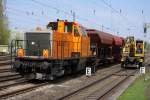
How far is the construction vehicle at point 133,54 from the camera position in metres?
32.8

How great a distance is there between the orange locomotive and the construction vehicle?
42.7ft

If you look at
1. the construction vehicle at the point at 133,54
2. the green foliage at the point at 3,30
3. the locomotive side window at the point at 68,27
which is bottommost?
the construction vehicle at the point at 133,54

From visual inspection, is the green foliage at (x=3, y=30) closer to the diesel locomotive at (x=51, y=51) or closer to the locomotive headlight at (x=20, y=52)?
the diesel locomotive at (x=51, y=51)

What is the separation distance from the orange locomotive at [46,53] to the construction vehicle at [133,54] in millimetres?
13006

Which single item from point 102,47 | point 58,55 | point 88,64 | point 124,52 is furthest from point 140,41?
point 58,55

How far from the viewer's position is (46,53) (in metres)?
17.5

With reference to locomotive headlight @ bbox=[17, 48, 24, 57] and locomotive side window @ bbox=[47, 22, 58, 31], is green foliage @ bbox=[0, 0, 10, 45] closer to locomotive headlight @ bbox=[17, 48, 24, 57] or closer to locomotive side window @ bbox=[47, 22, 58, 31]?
locomotive side window @ bbox=[47, 22, 58, 31]

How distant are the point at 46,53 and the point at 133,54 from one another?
1754 cm

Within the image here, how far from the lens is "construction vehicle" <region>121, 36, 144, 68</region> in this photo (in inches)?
1293

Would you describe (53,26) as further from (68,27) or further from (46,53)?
(46,53)

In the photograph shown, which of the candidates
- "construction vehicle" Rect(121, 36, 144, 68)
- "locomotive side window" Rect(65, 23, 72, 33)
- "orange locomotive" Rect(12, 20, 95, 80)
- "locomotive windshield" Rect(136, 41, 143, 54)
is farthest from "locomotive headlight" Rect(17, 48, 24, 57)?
"locomotive windshield" Rect(136, 41, 143, 54)

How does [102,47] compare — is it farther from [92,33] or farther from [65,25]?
[65,25]

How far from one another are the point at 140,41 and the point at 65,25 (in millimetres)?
15188

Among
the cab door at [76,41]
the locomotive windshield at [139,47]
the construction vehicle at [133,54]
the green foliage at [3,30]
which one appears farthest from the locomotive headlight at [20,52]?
the green foliage at [3,30]
